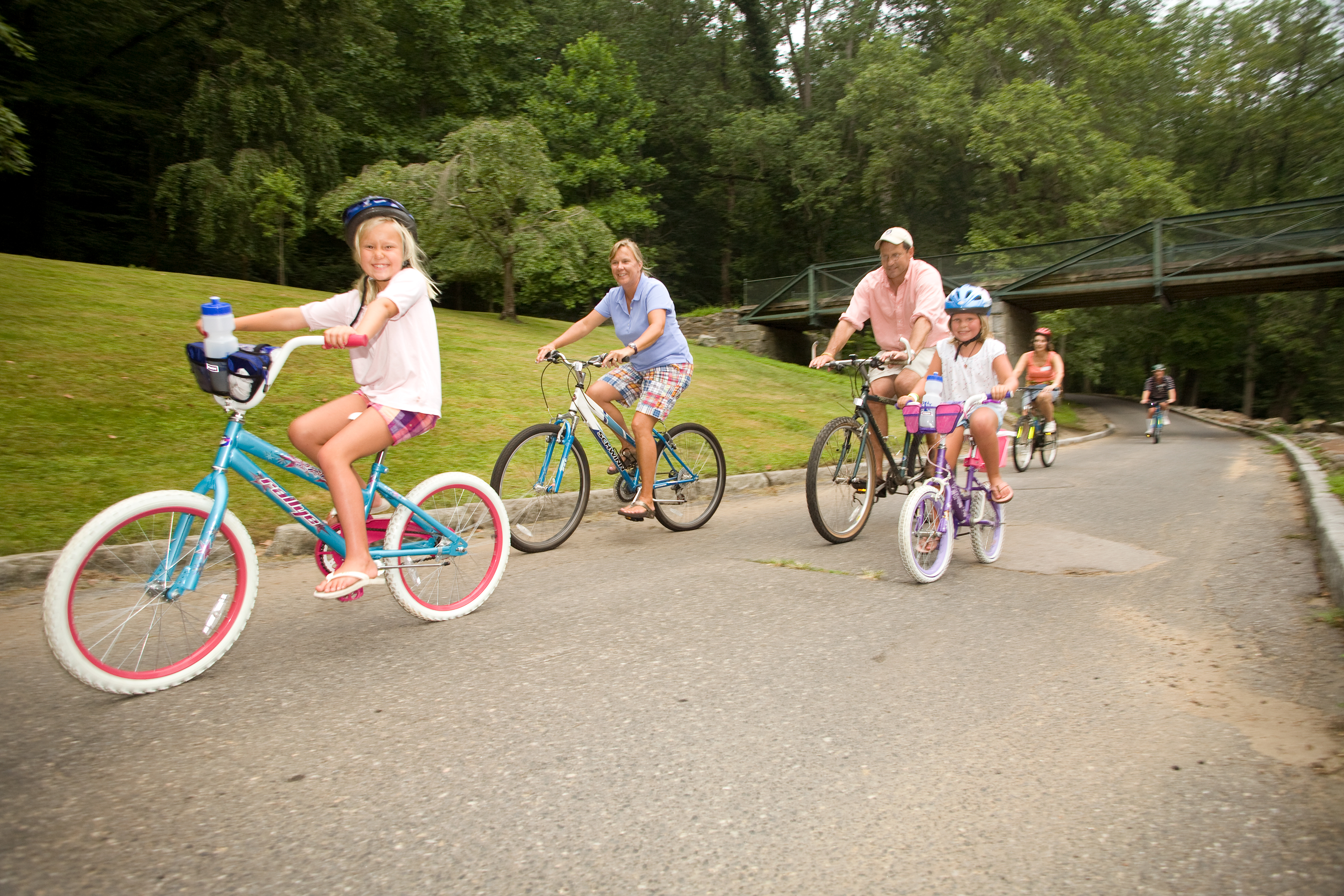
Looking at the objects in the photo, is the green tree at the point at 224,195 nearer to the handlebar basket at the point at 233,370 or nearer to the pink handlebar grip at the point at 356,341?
the handlebar basket at the point at 233,370

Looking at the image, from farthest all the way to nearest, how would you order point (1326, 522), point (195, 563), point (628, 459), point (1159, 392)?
point (1159, 392) → point (628, 459) → point (1326, 522) → point (195, 563)

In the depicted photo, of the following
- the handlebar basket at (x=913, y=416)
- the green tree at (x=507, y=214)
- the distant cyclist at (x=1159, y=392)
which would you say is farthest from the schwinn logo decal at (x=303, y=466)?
the distant cyclist at (x=1159, y=392)

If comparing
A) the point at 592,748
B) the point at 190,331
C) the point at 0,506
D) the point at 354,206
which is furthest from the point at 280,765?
the point at 190,331

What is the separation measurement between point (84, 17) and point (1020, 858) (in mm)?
34770

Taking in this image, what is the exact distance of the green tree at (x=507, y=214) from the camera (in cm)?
2123

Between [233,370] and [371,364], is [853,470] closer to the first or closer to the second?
[371,364]

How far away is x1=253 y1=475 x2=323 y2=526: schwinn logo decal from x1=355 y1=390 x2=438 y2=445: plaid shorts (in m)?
0.49

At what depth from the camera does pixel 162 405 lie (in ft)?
27.5

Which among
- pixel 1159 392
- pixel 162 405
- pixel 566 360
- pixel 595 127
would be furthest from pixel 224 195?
pixel 1159 392

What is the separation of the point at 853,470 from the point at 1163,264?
924 inches

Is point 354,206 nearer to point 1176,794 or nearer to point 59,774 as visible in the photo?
point 59,774

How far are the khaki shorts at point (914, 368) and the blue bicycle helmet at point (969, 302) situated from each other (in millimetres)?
717

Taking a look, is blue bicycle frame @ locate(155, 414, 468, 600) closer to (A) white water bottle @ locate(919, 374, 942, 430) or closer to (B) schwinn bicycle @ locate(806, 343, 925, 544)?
(B) schwinn bicycle @ locate(806, 343, 925, 544)

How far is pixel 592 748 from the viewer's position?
116 inches
